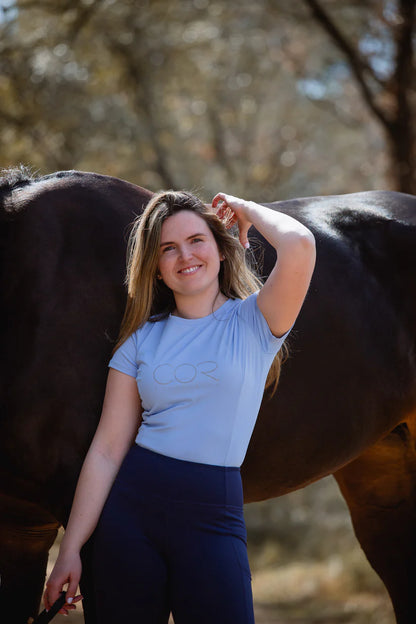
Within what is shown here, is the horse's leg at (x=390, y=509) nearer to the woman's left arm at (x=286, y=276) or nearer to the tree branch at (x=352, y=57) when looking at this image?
the woman's left arm at (x=286, y=276)

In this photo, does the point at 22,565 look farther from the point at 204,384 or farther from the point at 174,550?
the point at 204,384

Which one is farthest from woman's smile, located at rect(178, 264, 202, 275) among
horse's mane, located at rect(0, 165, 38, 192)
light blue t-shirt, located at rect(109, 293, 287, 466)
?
horse's mane, located at rect(0, 165, 38, 192)

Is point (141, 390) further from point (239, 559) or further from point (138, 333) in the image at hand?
point (239, 559)

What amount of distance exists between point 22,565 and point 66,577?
0.75m

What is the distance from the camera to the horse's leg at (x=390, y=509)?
3244 mm

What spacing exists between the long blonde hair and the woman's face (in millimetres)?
30

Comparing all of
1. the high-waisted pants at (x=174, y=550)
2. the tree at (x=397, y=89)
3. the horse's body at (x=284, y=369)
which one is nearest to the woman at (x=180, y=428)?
the high-waisted pants at (x=174, y=550)

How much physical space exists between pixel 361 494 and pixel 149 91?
648cm

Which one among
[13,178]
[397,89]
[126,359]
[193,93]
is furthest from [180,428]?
[193,93]

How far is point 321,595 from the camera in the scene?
7352 millimetres

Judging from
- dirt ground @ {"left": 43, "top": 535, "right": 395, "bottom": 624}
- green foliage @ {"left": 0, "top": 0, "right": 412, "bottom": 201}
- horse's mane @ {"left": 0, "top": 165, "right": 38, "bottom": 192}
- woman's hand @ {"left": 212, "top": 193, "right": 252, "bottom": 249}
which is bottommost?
dirt ground @ {"left": 43, "top": 535, "right": 395, "bottom": 624}

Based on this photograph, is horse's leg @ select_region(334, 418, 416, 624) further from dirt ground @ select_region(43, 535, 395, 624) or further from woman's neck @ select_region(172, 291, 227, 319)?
dirt ground @ select_region(43, 535, 395, 624)

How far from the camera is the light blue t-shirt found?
187cm

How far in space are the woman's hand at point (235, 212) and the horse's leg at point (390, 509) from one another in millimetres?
1477
